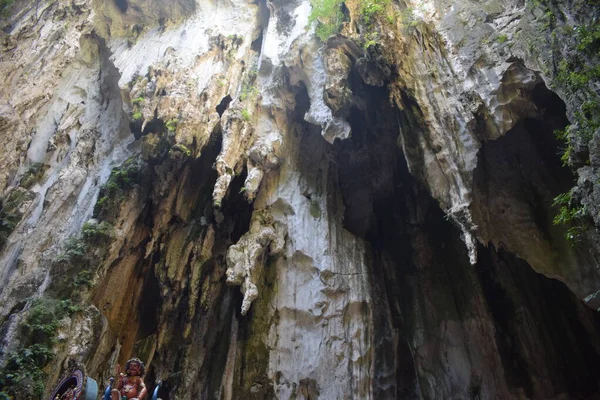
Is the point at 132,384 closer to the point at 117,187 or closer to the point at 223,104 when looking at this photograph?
the point at 117,187

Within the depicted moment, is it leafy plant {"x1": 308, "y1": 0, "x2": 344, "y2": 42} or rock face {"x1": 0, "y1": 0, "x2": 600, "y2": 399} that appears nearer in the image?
rock face {"x1": 0, "y1": 0, "x2": 600, "y2": 399}

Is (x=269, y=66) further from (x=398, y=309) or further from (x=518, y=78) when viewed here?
(x=398, y=309)

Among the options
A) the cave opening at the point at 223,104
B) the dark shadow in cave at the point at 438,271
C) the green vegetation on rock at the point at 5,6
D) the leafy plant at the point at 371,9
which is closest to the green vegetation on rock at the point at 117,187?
the cave opening at the point at 223,104

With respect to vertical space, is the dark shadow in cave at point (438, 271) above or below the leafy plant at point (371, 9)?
below

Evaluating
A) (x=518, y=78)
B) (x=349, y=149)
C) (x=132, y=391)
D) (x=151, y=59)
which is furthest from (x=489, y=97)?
(x=151, y=59)

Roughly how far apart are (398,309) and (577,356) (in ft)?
13.4

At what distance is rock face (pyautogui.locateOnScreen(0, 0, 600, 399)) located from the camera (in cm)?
869

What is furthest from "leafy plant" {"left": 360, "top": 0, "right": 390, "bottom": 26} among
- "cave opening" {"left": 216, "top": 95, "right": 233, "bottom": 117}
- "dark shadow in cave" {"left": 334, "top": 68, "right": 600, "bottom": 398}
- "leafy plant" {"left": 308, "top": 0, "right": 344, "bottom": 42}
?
"cave opening" {"left": 216, "top": 95, "right": 233, "bottom": 117}

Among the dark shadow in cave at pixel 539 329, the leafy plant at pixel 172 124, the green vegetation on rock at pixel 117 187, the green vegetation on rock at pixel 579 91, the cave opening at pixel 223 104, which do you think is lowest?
the dark shadow in cave at pixel 539 329

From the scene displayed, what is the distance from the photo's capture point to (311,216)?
38.0 ft

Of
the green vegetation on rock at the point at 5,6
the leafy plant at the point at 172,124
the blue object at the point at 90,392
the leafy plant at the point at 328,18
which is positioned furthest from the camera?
the green vegetation on rock at the point at 5,6

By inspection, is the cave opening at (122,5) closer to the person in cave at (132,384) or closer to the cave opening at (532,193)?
the person in cave at (132,384)

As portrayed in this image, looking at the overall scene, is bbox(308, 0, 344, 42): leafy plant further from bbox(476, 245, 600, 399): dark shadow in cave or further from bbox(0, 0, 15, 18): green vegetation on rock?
bbox(0, 0, 15, 18): green vegetation on rock

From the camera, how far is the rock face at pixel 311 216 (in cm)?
869
